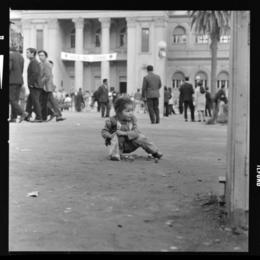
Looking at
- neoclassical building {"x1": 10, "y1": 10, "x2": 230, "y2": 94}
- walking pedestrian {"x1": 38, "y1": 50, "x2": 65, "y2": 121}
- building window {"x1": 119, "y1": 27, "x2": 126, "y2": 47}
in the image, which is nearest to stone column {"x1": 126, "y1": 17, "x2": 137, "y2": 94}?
neoclassical building {"x1": 10, "y1": 10, "x2": 230, "y2": 94}

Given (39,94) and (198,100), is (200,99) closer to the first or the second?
(198,100)

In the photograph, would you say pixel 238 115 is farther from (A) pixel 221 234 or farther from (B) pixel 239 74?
(A) pixel 221 234

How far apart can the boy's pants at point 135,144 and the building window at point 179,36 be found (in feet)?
135

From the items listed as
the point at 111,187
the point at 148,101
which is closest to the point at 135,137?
the point at 111,187

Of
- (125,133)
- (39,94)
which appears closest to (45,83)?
(39,94)

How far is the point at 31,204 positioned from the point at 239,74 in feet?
5.58

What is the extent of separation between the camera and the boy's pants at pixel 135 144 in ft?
19.9

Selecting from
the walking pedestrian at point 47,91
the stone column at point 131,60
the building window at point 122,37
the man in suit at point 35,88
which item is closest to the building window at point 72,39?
the building window at point 122,37

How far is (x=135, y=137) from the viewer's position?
6.11 m

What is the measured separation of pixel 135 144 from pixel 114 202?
2157 millimetres

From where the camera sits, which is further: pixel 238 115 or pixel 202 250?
pixel 238 115

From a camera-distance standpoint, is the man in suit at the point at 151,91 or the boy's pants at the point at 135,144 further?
the man in suit at the point at 151,91

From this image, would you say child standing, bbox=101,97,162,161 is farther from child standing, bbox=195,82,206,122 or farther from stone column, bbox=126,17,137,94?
stone column, bbox=126,17,137,94

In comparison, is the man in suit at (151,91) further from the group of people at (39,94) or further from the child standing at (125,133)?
the child standing at (125,133)
